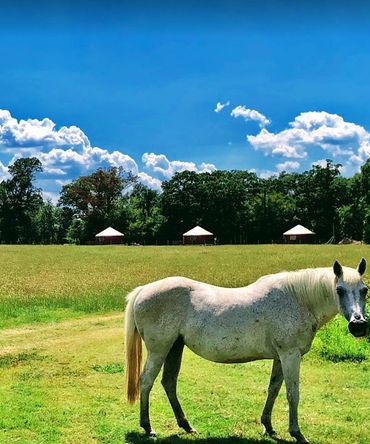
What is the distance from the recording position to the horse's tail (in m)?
6.57

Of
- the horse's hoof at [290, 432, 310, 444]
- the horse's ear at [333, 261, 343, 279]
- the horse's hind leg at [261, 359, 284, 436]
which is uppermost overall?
the horse's ear at [333, 261, 343, 279]

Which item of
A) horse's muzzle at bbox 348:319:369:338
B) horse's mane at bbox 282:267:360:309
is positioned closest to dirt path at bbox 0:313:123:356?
horse's mane at bbox 282:267:360:309

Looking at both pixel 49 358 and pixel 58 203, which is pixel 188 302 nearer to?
pixel 49 358

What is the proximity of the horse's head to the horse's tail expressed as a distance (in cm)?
258

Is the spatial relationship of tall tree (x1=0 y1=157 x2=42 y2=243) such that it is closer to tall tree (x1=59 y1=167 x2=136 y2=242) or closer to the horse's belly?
tall tree (x1=59 y1=167 x2=136 y2=242)

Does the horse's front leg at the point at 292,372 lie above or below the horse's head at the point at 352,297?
below

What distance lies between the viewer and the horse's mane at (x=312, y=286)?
19.4 ft

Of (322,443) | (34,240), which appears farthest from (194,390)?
(34,240)

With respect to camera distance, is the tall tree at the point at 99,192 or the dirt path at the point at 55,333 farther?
the tall tree at the point at 99,192

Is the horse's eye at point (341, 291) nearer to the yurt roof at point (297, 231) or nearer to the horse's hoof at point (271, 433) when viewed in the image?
the horse's hoof at point (271, 433)

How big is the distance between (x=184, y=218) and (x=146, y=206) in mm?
16241

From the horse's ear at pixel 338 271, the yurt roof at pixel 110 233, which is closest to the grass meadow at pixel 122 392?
the horse's ear at pixel 338 271

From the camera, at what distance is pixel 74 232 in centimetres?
9456

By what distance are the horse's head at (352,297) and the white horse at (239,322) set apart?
0.01 meters
